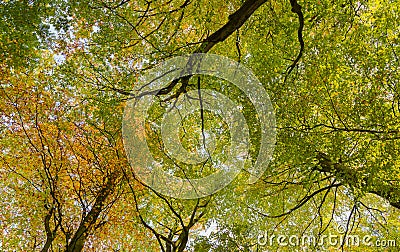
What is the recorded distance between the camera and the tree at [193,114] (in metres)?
5.73

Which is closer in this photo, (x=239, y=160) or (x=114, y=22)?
(x=114, y=22)

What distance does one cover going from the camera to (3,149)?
919 centimetres

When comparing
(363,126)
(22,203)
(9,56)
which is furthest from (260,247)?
(9,56)

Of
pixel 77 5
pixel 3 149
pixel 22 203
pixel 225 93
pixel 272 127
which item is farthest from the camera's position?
pixel 3 149

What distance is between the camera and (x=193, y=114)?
898 centimetres

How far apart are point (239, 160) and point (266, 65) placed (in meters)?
3.27

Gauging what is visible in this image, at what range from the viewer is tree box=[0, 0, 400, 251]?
5734 mm

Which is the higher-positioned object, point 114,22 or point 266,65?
point 266,65

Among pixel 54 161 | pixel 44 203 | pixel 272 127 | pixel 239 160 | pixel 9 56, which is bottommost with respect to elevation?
pixel 44 203

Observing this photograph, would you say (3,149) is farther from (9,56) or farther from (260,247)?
(260,247)

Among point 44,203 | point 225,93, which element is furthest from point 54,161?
point 225,93

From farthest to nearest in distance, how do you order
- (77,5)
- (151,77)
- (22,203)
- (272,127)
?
(22,203)
(272,127)
(151,77)
(77,5)

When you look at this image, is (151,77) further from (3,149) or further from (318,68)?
(3,149)

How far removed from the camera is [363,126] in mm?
5836
